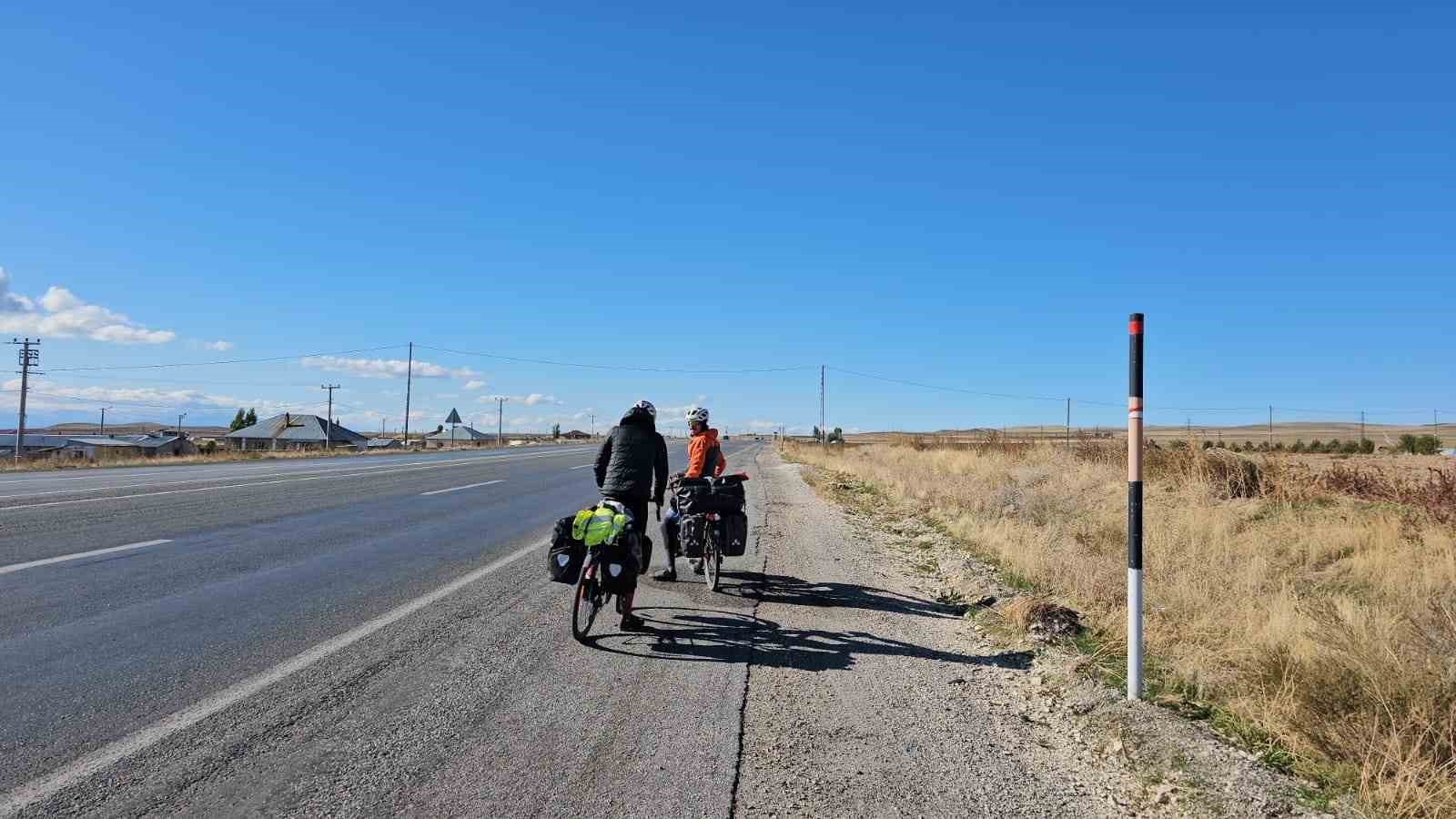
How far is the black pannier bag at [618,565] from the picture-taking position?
6137mm

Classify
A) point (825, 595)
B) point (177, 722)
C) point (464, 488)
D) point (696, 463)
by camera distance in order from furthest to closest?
point (464, 488) → point (696, 463) → point (825, 595) → point (177, 722)

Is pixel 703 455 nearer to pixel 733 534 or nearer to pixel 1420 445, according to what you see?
pixel 733 534

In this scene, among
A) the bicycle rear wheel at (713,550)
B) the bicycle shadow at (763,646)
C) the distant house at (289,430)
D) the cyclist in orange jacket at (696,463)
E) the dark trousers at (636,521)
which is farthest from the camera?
the distant house at (289,430)

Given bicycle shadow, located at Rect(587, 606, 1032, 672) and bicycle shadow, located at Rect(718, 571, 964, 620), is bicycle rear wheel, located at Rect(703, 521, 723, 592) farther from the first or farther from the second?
bicycle shadow, located at Rect(587, 606, 1032, 672)

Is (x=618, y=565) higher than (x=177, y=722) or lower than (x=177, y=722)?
higher

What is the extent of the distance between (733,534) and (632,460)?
1897mm

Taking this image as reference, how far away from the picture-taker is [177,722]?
13.9 feet

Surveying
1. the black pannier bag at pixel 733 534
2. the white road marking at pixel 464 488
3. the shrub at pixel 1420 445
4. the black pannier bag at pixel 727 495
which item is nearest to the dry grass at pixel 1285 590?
the black pannier bag at pixel 733 534

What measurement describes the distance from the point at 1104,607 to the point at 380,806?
5.75 meters

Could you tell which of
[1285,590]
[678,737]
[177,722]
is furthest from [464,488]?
[1285,590]

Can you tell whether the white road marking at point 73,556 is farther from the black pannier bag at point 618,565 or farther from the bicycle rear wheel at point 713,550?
the bicycle rear wheel at point 713,550

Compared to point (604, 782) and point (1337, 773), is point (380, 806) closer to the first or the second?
point (604, 782)

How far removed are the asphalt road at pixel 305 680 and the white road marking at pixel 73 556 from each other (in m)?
0.04

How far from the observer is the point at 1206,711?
4.69 metres
